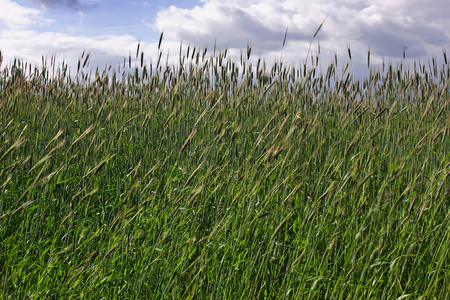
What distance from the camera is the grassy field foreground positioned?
66.1 inches

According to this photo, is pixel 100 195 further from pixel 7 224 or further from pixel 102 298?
pixel 102 298

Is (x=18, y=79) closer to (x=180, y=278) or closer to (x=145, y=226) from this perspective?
(x=145, y=226)

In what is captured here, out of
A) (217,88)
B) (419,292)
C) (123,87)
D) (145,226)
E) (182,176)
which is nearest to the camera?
(419,292)

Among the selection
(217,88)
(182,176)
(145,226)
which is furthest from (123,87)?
(145,226)

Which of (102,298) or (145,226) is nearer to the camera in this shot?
(102,298)

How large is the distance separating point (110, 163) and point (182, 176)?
51 centimetres

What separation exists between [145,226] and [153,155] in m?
0.78

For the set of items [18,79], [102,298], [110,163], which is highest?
[18,79]

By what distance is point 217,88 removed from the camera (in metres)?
3.97

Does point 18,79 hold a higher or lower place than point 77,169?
higher

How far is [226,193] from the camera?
2.38m

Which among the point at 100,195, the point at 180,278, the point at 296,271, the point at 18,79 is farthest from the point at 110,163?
the point at 18,79

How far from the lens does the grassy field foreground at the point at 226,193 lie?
168 cm

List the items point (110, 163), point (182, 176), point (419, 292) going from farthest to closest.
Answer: point (110, 163) < point (182, 176) < point (419, 292)
